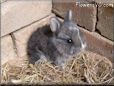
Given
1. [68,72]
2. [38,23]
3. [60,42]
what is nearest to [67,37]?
[60,42]

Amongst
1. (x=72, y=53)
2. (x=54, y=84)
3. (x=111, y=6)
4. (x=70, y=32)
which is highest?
(x=111, y=6)

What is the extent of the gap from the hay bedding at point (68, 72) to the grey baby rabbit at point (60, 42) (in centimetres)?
11

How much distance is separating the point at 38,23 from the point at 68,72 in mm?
713

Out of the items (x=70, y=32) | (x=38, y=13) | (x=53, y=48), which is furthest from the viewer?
(x=38, y=13)

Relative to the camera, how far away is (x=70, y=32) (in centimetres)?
339

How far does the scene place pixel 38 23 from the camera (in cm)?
393

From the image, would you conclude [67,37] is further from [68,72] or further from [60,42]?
[68,72]

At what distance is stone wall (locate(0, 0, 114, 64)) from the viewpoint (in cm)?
357

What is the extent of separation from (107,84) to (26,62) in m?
0.97

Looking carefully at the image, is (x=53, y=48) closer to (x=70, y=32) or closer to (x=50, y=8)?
(x=70, y=32)

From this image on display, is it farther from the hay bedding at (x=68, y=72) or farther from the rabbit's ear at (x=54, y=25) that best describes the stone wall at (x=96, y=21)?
the rabbit's ear at (x=54, y=25)

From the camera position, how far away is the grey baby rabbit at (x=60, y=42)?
3.42 metres

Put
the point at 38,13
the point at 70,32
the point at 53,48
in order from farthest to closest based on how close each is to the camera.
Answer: the point at 38,13 < the point at 53,48 < the point at 70,32

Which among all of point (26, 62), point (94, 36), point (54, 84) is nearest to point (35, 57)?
point (26, 62)
